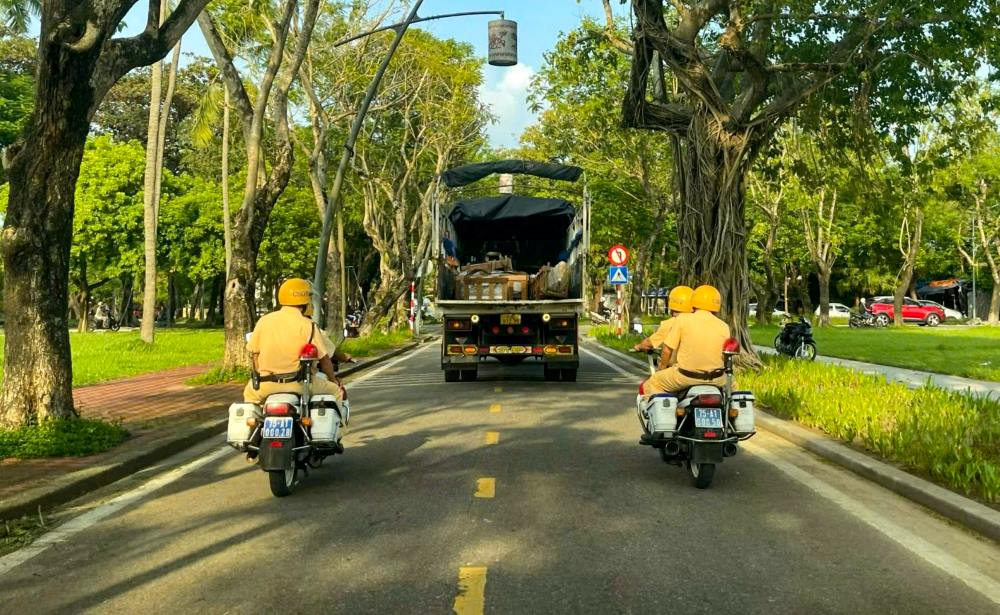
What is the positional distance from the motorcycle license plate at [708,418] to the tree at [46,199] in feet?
19.9

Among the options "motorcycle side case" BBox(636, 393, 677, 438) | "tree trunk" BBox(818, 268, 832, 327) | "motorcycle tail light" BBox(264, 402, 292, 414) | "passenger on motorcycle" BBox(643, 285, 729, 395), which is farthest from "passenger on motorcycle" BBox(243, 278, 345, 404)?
"tree trunk" BBox(818, 268, 832, 327)

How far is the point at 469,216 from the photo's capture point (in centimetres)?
1728

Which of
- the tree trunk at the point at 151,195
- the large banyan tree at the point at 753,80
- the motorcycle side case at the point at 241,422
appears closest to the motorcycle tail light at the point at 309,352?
the motorcycle side case at the point at 241,422

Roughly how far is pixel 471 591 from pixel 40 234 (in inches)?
241

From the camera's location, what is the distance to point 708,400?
6836mm

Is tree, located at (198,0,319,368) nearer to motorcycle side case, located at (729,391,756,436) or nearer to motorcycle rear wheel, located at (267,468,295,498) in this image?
motorcycle rear wheel, located at (267,468,295,498)

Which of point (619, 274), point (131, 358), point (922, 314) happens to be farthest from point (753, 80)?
point (922, 314)

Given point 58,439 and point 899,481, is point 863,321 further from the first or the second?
point 58,439

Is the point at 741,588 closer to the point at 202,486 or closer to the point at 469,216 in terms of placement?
the point at 202,486

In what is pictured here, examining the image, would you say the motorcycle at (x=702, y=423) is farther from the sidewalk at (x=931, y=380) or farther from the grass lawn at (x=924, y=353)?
the grass lawn at (x=924, y=353)

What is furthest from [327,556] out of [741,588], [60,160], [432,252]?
[432,252]

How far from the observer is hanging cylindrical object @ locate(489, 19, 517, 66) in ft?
55.4

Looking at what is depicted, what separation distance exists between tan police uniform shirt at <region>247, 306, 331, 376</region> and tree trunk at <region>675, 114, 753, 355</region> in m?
9.36

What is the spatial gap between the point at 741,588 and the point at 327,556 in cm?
232
